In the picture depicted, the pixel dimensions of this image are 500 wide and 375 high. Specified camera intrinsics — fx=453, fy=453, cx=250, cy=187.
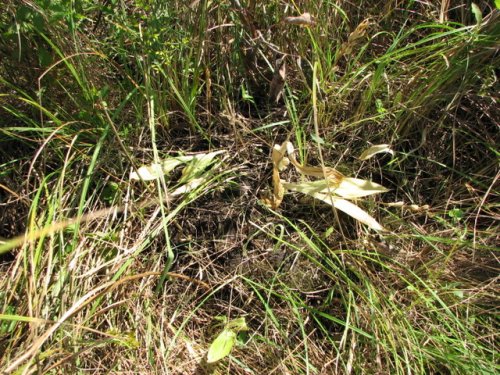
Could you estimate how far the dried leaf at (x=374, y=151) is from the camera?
4.30ft

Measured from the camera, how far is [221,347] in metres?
1.17

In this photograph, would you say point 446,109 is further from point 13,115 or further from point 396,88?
point 13,115

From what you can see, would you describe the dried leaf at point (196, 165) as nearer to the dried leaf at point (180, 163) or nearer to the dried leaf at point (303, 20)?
the dried leaf at point (180, 163)

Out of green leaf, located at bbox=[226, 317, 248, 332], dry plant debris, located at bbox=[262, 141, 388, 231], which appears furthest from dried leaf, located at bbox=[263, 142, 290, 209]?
green leaf, located at bbox=[226, 317, 248, 332]

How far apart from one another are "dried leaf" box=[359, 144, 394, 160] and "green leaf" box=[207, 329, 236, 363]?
2.06ft

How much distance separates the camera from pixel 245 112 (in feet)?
4.78

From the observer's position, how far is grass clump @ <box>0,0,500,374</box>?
119cm

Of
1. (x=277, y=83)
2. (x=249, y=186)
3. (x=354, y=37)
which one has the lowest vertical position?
(x=249, y=186)

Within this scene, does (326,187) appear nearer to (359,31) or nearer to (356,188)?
(356,188)

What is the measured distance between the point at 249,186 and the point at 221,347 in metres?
0.47

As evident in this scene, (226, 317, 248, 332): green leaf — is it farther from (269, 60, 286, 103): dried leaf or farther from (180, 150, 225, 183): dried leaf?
(269, 60, 286, 103): dried leaf

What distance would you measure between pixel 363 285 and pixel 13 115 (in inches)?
45.1

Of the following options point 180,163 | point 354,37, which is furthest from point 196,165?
point 354,37

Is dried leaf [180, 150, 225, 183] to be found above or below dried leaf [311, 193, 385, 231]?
above
